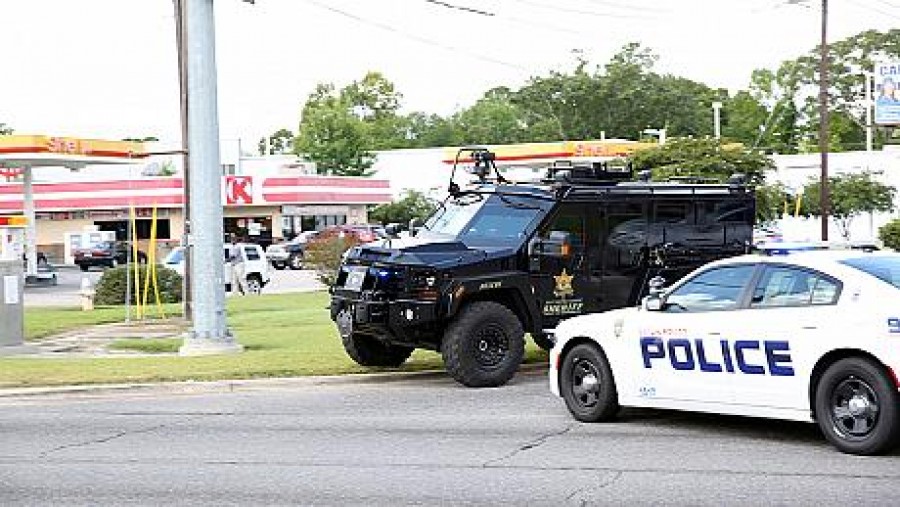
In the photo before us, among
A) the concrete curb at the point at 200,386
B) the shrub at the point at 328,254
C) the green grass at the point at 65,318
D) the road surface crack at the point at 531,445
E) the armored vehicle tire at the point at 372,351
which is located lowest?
the green grass at the point at 65,318

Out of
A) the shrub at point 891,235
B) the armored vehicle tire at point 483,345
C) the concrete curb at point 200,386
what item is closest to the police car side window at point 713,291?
the armored vehicle tire at point 483,345

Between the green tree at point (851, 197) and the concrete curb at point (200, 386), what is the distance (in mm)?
Answer: 41129

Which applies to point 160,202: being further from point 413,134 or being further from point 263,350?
point 413,134

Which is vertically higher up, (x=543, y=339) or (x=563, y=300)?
(x=563, y=300)

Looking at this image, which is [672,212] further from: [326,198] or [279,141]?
[279,141]

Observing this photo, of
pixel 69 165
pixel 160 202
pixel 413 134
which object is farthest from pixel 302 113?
pixel 69 165

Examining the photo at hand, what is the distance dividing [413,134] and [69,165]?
3015 inches

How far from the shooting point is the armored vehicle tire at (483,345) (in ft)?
47.9

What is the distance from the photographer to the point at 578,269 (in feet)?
51.8

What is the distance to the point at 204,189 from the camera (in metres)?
19.0

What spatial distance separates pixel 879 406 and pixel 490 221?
693 cm

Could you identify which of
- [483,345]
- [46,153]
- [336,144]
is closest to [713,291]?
[483,345]

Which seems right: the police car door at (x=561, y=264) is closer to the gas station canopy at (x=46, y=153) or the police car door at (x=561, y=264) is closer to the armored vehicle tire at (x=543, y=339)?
the armored vehicle tire at (x=543, y=339)

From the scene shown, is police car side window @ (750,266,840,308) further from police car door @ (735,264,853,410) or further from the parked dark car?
the parked dark car
